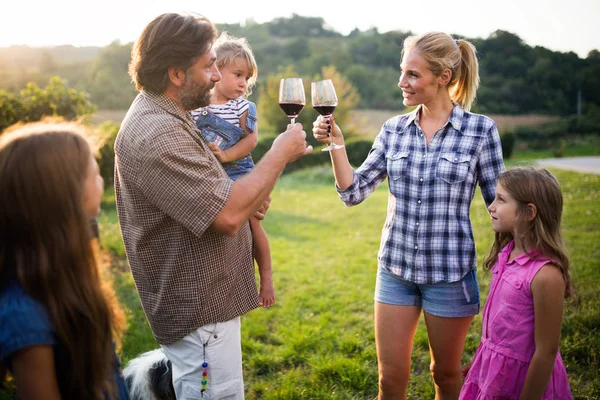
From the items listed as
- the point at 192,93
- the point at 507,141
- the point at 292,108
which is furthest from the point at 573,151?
the point at 192,93

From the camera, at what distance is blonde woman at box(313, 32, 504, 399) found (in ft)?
8.64

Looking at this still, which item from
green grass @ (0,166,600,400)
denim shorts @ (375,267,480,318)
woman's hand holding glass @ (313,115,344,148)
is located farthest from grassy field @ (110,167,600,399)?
woman's hand holding glass @ (313,115,344,148)

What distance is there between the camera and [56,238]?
1567 millimetres

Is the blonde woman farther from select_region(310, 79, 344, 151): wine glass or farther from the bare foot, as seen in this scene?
the bare foot

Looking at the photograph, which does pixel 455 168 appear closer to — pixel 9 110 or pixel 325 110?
pixel 325 110

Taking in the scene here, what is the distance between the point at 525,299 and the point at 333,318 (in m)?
3.09

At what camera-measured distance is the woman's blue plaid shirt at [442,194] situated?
263cm

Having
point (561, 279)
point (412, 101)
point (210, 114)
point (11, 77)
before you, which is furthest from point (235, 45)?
point (11, 77)

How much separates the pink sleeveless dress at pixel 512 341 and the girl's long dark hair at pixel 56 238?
5.76ft

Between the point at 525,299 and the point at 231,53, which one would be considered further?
the point at 231,53

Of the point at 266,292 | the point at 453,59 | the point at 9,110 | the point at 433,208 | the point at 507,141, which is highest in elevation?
the point at 453,59

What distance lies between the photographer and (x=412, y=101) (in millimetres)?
2781

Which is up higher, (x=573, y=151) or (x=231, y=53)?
(x=231, y=53)

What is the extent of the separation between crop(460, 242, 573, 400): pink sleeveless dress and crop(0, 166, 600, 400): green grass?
2.44 ft
